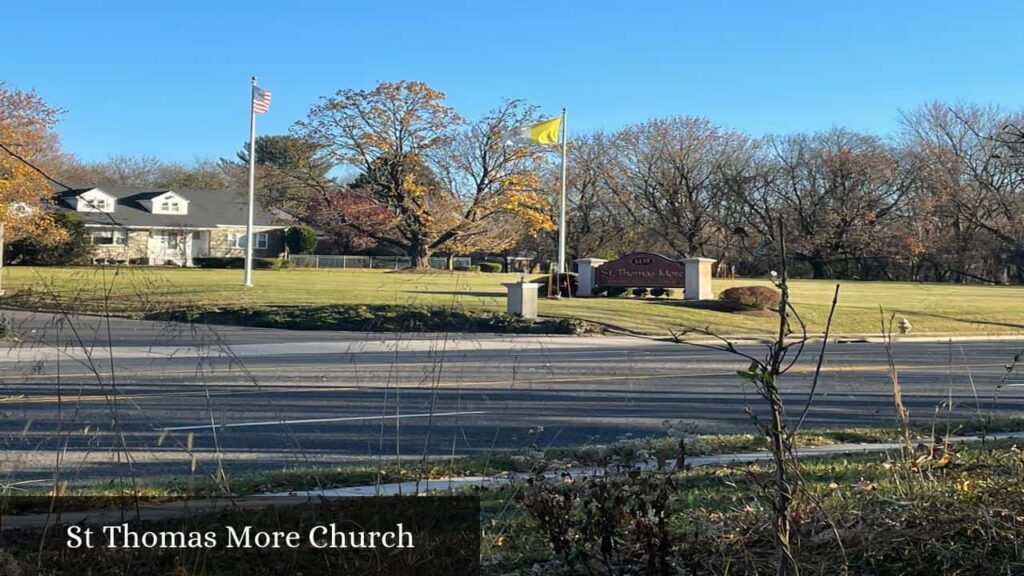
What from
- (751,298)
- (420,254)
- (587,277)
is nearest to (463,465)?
(751,298)

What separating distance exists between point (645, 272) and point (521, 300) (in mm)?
8288

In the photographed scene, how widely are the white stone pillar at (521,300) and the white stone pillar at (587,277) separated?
26.8 feet

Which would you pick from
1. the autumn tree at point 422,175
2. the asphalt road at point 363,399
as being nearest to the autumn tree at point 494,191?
the autumn tree at point 422,175

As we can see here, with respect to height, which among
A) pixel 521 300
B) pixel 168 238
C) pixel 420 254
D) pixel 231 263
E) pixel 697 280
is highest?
pixel 168 238

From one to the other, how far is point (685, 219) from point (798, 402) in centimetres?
5284

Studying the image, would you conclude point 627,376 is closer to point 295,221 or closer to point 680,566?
point 680,566

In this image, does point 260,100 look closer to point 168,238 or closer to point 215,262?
point 215,262

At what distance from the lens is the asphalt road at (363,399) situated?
7273 mm

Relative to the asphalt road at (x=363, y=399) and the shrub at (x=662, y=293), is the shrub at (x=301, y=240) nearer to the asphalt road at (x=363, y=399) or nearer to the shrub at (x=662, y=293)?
the shrub at (x=662, y=293)

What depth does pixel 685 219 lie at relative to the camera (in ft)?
206

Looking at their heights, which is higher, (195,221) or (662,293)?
(195,221)

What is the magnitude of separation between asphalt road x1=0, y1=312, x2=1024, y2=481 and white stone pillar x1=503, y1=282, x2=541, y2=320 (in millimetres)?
4872

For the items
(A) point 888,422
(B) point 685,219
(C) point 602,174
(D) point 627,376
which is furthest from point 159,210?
(A) point 888,422

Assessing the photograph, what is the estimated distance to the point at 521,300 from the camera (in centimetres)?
2372
